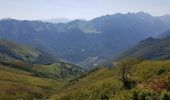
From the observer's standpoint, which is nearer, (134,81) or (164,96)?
(164,96)

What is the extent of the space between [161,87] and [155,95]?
15934 mm

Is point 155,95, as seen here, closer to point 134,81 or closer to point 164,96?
point 164,96

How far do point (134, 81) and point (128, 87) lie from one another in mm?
7716

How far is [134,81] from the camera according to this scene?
199 meters

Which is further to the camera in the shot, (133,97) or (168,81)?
(168,81)

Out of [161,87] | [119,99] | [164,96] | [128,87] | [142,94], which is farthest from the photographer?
[128,87]

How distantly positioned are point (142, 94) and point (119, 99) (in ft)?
85.5

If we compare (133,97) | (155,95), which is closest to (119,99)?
(133,97)

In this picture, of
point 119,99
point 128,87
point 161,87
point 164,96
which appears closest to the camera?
point 164,96

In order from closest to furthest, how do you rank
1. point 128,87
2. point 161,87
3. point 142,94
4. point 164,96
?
point 164,96 < point 142,94 < point 161,87 < point 128,87

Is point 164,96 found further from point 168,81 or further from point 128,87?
point 128,87

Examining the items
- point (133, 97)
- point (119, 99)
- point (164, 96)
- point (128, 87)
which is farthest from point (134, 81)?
point (164, 96)

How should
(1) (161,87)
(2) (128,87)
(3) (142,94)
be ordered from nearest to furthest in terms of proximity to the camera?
(3) (142,94), (1) (161,87), (2) (128,87)

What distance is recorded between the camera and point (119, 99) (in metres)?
168
